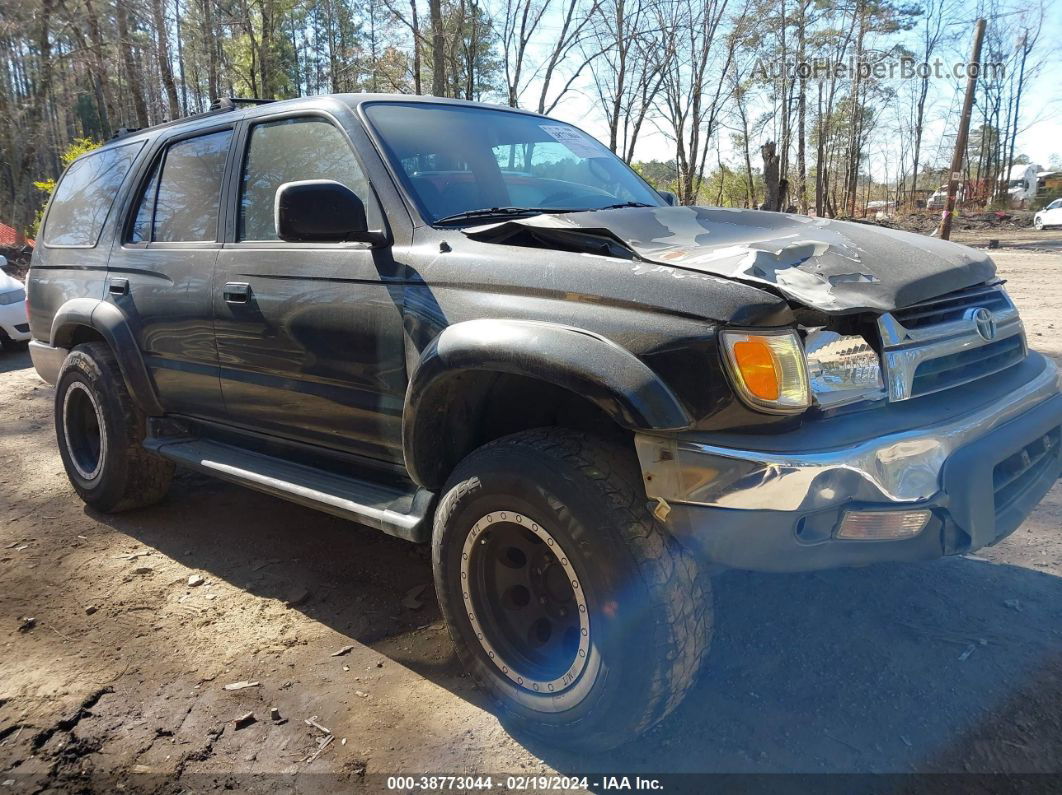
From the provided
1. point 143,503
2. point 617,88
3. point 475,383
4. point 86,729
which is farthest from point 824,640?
→ point 617,88

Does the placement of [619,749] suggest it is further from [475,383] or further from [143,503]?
[143,503]

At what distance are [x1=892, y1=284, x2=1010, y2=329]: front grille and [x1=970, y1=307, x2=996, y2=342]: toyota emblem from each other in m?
0.03

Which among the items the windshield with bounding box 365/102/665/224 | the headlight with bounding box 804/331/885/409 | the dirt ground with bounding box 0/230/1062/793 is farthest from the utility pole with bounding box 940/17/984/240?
the headlight with bounding box 804/331/885/409

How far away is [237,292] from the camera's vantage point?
3086 millimetres

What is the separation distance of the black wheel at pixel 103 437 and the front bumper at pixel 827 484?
2.97m

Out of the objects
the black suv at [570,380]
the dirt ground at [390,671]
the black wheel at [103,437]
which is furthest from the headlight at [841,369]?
Answer: the black wheel at [103,437]

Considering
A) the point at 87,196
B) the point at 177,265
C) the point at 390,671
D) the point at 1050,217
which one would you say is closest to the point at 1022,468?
the point at 390,671

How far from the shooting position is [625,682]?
1982 millimetres

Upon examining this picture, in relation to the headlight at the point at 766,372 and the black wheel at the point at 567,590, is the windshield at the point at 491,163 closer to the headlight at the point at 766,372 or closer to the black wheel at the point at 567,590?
the black wheel at the point at 567,590

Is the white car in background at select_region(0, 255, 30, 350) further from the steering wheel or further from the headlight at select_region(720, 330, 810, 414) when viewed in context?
the headlight at select_region(720, 330, 810, 414)

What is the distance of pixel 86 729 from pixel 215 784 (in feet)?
1.87

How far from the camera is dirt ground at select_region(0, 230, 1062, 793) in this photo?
2.19m

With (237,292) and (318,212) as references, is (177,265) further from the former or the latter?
(318,212)

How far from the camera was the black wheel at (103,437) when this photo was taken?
384 centimetres
